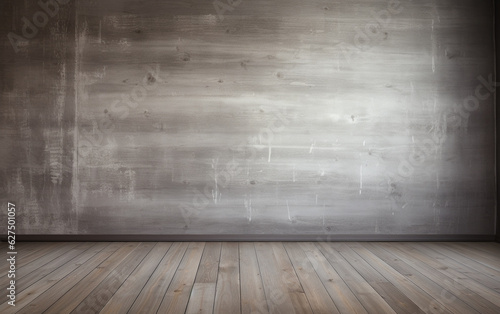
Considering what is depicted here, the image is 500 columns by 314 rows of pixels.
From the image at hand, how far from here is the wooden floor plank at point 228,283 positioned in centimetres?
226

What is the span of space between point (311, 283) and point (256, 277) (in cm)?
39

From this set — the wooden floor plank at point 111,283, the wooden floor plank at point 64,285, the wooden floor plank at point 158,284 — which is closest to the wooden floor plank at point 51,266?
the wooden floor plank at point 64,285

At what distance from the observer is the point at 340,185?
13.3 ft

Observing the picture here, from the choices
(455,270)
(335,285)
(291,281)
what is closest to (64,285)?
(291,281)

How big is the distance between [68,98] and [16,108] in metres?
0.53

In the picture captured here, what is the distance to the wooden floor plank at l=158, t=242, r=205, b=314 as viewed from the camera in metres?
2.24

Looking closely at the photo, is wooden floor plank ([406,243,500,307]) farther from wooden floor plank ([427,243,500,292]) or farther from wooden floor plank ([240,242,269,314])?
wooden floor plank ([240,242,269,314])

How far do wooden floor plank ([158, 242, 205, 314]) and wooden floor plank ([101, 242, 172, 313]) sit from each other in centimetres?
19

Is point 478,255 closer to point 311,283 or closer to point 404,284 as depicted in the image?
point 404,284

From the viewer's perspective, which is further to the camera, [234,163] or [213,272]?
[234,163]

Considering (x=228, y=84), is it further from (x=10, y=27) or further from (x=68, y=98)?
(x=10, y=27)

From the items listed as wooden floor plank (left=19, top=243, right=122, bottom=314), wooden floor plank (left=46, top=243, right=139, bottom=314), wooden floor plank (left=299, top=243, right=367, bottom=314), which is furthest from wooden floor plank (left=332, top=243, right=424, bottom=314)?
wooden floor plank (left=19, top=243, right=122, bottom=314)

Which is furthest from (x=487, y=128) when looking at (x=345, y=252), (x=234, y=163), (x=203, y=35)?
(x=203, y=35)

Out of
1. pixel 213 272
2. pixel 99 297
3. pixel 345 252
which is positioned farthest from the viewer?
pixel 345 252
